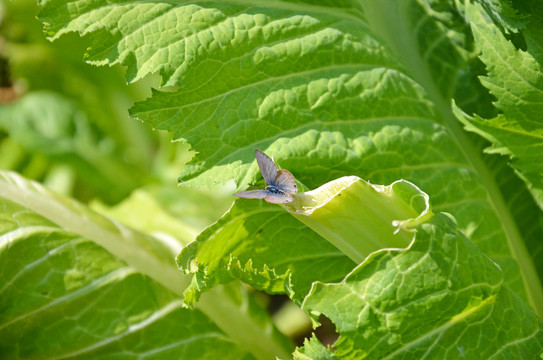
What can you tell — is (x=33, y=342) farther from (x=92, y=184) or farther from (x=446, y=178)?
(x=92, y=184)

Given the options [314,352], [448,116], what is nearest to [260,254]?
[314,352]

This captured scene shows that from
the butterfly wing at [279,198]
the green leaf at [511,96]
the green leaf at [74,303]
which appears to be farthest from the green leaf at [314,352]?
the green leaf at [511,96]

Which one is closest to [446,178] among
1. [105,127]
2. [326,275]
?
[326,275]

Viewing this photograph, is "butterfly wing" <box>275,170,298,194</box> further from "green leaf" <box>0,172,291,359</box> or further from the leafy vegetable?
"green leaf" <box>0,172,291,359</box>

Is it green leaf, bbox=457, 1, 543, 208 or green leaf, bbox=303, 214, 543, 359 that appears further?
green leaf, bbox=457, 1, 543, 208

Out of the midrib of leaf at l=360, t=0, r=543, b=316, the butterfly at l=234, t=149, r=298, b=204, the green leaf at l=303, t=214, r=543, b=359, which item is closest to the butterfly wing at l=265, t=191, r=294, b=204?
the butterfly at l=234, t=149, r=298, b=204
